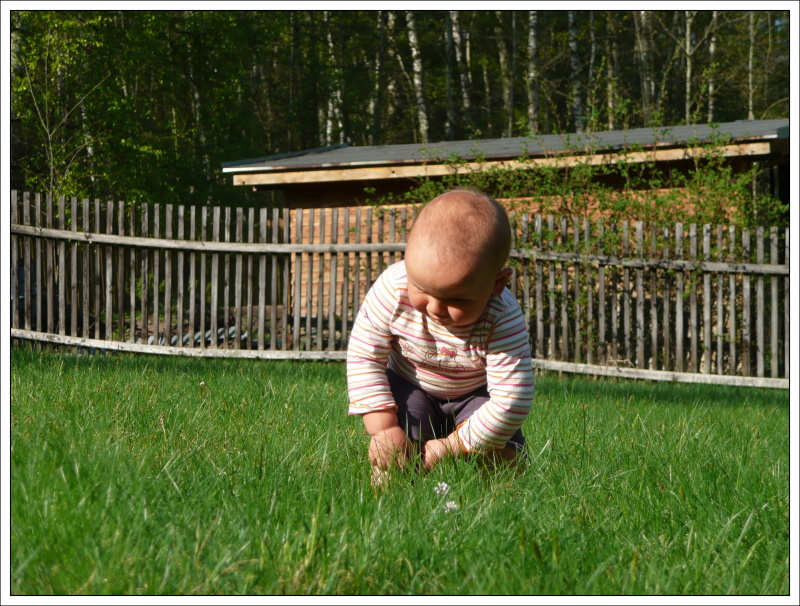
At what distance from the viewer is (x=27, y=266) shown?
9.78m

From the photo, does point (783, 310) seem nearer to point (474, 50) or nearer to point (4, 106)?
point (4, 106)

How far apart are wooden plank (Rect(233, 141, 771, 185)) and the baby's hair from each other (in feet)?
30.7

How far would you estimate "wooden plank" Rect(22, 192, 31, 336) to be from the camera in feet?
31.6

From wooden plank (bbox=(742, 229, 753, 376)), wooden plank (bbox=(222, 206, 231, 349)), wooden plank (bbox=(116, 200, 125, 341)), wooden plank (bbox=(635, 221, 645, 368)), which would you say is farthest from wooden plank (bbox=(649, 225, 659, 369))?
wooden plank (bbox=(116, 200, 125, 341))

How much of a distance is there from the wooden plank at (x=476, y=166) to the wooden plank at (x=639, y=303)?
195 centimetres

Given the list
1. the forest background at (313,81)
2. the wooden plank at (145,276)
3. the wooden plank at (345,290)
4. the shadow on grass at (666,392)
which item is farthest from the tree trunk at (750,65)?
the wooden plank at (145,276)

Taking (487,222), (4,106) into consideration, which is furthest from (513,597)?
(4,106)

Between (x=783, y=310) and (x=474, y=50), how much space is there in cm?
2682

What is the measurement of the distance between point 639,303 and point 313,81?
78.9 ft

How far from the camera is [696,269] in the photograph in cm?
943

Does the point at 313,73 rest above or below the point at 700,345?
above

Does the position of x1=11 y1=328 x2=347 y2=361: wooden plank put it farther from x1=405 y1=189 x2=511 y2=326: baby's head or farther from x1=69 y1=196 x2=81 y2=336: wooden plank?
x1=405 y1=189 x2=511 y2=326: baby's head

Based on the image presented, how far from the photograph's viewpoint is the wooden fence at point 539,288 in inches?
372

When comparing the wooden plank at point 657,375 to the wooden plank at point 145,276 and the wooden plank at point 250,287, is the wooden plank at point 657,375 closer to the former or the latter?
the wooden plank at point 250,287
